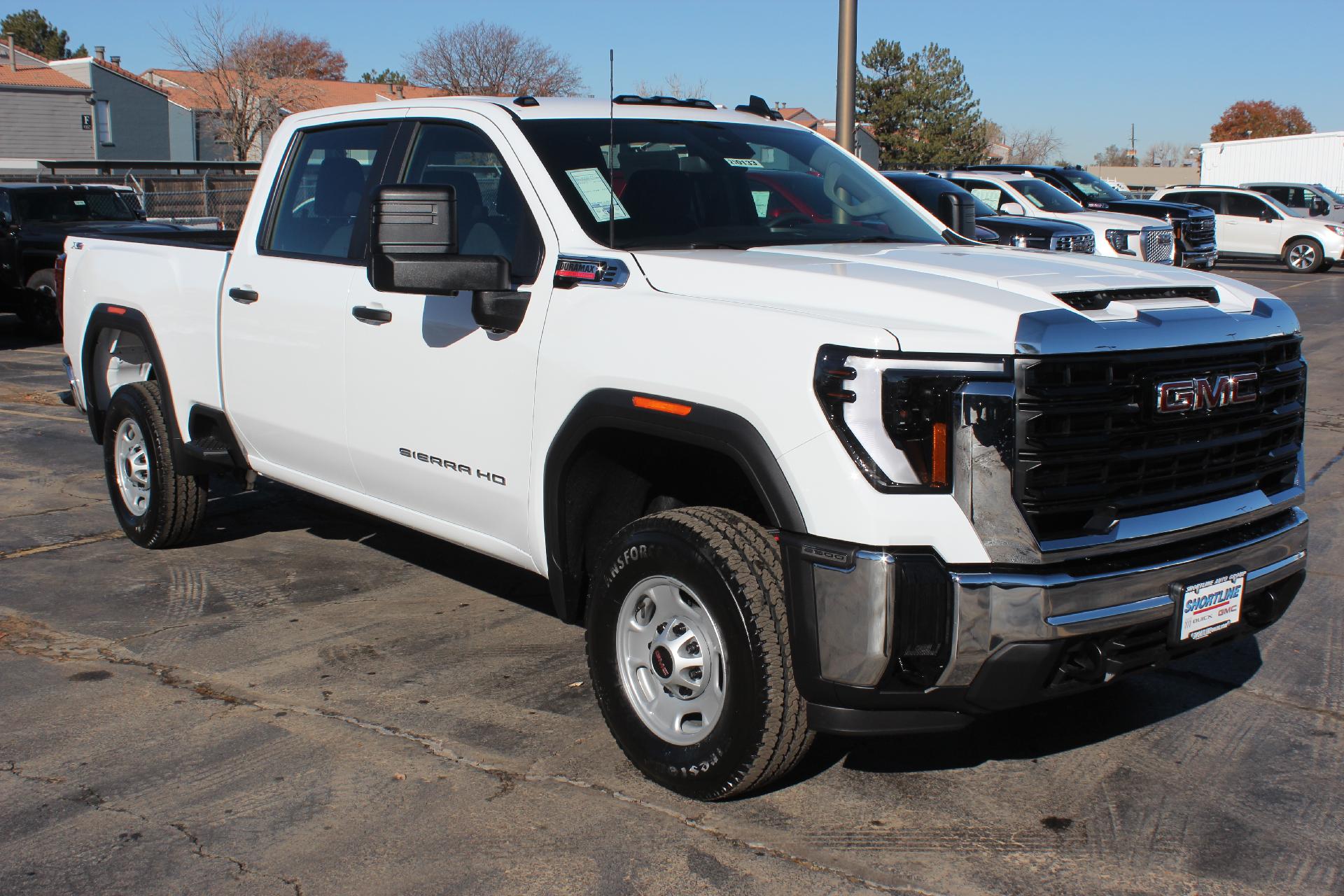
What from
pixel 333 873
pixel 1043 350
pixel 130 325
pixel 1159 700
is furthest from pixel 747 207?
pixel 130 325

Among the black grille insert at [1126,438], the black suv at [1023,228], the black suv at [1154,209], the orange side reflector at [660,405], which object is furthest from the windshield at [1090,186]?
the orange side reflector at [660,405]

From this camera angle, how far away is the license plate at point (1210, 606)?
3.39 m

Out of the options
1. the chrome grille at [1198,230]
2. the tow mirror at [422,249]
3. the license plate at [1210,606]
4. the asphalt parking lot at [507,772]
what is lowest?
the asphalt parking lot at [507,772]

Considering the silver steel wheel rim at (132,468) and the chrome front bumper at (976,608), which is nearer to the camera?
the chrome front bumper at (976,608)

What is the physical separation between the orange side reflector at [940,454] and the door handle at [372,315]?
7.46 ft

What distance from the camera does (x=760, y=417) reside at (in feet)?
10.8

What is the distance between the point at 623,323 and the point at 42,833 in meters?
2.11

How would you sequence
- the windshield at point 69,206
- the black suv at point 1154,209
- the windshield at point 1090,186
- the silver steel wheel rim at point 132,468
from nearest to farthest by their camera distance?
the silver steel wheel rim at point 132,468, the windshield at point 69,206, the black suv at point 1154,209, the windshield at point 1090,186

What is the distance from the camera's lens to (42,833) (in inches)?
140

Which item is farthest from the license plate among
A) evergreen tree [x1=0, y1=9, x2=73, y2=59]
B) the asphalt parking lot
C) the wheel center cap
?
evergreen tree [x1=0, y1=9, x2=73, y2=59]

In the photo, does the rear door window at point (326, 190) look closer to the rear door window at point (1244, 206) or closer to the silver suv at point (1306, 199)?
the rear door window at point (1244, 206)

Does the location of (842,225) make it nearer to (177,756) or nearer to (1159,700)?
(1159,700)

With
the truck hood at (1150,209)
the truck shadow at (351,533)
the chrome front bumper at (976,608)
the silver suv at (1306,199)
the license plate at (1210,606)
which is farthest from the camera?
the silver suv at (1306,199)

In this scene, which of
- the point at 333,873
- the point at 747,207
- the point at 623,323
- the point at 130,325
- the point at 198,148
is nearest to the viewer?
the point at 333,873
